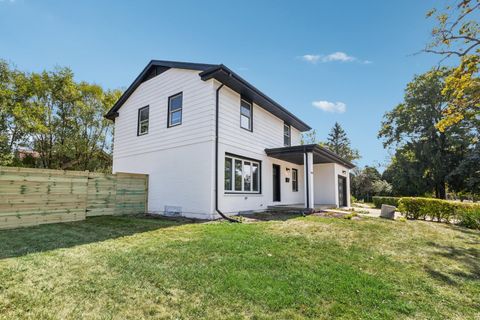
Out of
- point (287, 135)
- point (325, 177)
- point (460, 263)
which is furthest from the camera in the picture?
point (325, 177)

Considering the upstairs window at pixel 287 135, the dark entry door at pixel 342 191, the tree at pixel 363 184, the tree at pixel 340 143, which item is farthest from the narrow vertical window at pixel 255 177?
the tree at pixel 340 143

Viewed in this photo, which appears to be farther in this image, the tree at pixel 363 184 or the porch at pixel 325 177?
the tree at pixel 363 184

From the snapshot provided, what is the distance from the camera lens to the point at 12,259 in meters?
3.92

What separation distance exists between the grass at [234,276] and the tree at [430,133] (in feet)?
68.7

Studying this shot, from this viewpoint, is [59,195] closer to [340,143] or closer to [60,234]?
[60,234]

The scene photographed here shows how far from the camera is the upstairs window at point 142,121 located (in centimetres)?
1179

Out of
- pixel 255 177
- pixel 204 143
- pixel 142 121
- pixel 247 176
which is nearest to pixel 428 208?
pixel 255 177

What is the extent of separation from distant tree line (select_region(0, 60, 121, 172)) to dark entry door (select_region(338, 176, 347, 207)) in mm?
18262

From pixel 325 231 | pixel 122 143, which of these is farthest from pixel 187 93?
pixel 325 231

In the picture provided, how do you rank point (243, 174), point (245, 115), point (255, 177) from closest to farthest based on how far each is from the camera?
point (243, 174), point (245, 115), point (255, 177)

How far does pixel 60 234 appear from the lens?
5887mm

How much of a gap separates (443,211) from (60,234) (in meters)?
12.9

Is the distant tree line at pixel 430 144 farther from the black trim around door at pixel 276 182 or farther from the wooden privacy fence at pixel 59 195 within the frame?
the wooden privacy fence at pixel 59 195

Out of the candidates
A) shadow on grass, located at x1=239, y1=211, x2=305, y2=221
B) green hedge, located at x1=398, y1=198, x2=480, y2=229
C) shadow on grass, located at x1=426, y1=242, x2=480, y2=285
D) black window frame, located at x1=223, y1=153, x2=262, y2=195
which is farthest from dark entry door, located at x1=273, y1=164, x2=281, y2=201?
shadow on grass, located at x1=426, y1=242, x2=480, y2=285
